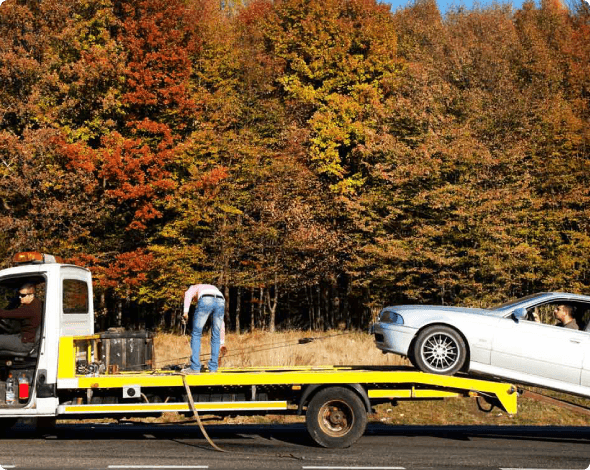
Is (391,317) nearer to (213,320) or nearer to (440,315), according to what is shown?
(440,315)

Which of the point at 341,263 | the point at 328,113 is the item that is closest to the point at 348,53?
the point at 328,113

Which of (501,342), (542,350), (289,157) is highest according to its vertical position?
(289,157)

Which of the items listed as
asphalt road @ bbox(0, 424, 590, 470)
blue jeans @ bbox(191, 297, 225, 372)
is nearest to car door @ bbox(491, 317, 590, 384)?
asphalt road @ bbox(0, 424, 590, 470)

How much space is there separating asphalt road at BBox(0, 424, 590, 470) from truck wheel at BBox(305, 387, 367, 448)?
157mm

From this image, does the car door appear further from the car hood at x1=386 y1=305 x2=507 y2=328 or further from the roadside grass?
the roadside grass

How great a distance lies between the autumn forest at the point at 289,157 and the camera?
102 feet

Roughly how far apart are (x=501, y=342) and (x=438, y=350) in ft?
2.67

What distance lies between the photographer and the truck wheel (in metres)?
10.3

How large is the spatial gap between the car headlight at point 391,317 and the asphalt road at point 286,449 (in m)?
1.61

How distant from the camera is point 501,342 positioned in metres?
10.8

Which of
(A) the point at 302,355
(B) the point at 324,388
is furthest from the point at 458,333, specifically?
(A) the point at 302,355

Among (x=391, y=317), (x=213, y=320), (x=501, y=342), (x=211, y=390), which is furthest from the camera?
(x=213, y=320)

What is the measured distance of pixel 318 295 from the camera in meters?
42.1

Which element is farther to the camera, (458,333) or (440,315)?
(440,315)
